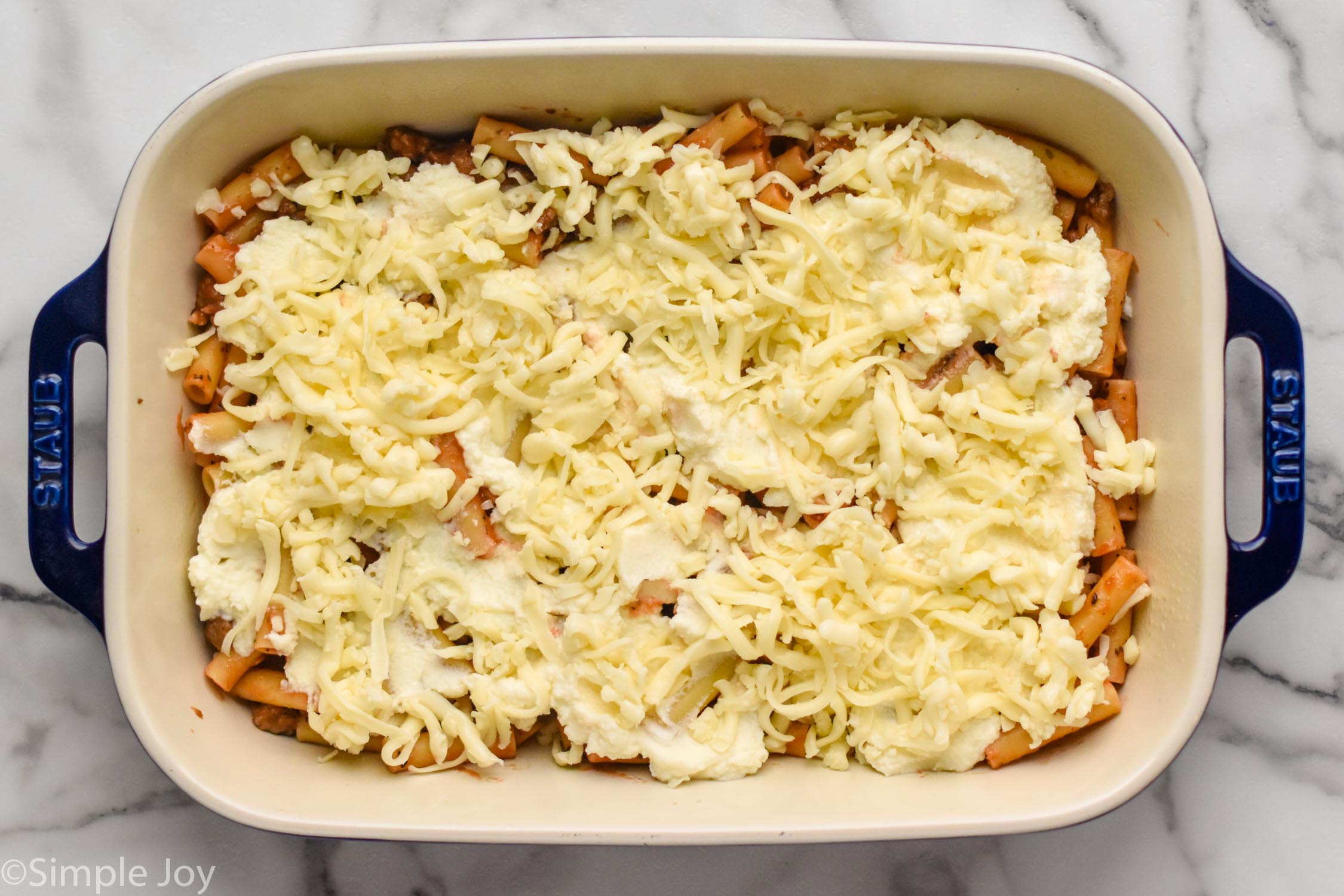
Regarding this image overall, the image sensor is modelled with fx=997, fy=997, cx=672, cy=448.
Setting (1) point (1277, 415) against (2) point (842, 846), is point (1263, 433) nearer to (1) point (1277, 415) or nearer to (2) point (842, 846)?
(1) point (1277, 415)

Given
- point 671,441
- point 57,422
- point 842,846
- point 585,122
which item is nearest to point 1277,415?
point 671,441

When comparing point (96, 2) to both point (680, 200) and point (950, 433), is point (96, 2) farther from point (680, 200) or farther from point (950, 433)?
point (950, 433)

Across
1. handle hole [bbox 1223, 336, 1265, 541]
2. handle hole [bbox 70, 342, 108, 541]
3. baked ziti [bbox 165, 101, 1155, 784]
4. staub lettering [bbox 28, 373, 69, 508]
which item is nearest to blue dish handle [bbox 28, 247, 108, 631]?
staub lettering [bbox 28, 373, 69, 508]

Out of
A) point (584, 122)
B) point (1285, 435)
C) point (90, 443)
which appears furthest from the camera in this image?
point (90, 443)

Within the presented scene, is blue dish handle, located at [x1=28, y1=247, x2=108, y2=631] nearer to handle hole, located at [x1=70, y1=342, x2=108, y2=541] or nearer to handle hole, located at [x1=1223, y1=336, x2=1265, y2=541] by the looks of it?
handle hole, located at [x1=70, y1=342, x2=108, y2=541]

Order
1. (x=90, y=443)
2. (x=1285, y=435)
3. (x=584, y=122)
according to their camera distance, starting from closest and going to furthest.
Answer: (x=1285, y=435) < (x=584, y=122) < (x=90, y=443)

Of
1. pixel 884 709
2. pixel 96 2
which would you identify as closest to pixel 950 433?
pixel 884 709

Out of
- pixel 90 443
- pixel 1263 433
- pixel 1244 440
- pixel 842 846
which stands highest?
pixel 90 443

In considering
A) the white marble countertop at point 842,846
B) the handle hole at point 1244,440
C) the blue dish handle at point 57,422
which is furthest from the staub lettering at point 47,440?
the handle hole at point 1244,440
